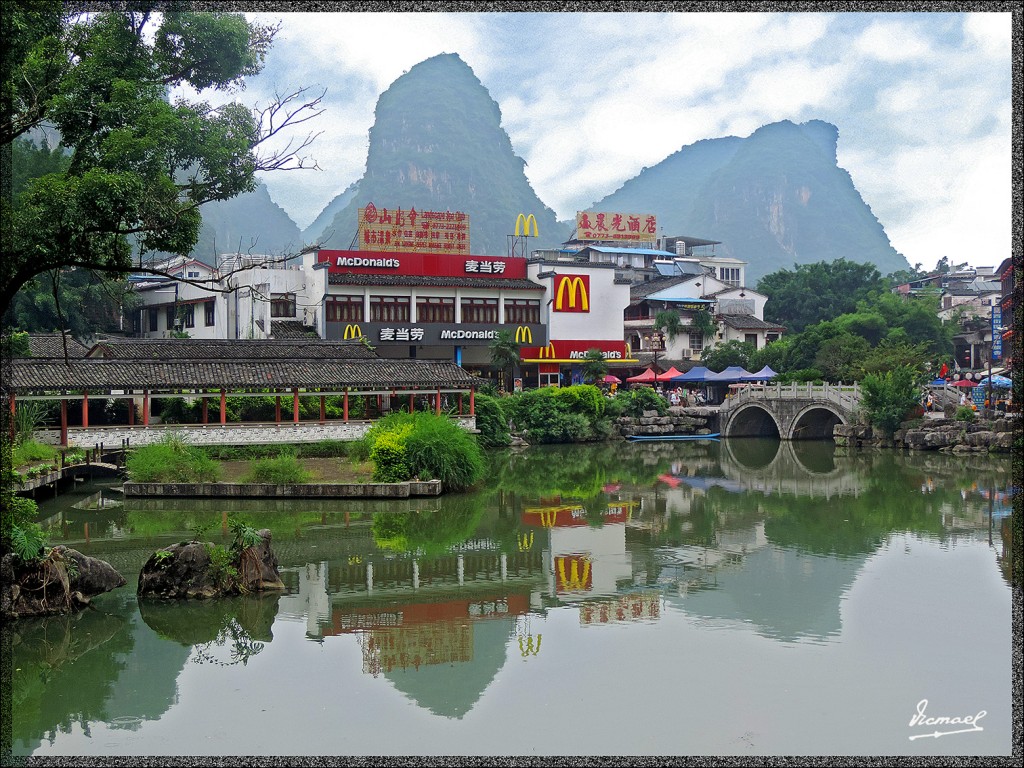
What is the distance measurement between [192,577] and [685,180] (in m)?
134

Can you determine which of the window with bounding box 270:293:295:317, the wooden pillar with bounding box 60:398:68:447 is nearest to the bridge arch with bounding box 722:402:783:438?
the window with bounding box 270:293:295:317

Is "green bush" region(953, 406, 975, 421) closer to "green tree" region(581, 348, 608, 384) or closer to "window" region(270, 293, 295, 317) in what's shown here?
"green tree" region(581, 348, 608, 384)

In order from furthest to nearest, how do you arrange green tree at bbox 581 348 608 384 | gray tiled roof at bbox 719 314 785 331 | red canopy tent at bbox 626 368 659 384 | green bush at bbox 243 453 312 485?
gray tiled roof at bbox 719 314 785 331 < red canopy tent at bbox 626 368 659 384 < green tree at bbox 581 348 608 384 < green bush at bbox 243 453 312 485

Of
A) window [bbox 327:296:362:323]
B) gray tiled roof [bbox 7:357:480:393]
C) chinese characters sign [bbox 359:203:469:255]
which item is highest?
chinese characters sign [bbox 359:203:469:255]

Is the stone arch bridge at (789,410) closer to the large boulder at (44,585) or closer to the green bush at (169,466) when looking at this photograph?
the green bush at (169,466)

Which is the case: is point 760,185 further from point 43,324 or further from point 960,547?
point 960,547

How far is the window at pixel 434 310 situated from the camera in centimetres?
3906

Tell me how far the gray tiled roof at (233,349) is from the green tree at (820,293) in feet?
96.7

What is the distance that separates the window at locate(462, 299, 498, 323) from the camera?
39875 millimetres

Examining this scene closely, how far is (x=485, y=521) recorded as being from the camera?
1872 cm

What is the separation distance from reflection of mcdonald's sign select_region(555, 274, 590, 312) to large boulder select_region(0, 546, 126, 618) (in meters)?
30.6

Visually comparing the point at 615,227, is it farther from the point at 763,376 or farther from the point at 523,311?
the point at 763,376

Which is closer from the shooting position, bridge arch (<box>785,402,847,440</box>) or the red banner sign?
bridge arch (<box>785,402,847,440</box>)

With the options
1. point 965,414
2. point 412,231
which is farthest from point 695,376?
point 412,231
